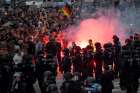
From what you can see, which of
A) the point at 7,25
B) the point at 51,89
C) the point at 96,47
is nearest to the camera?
the point at 51,89

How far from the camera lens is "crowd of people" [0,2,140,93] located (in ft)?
60.8

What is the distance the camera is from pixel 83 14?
45031 millimetres

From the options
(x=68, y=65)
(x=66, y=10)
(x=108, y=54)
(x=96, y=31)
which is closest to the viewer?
(x=108, y=54)

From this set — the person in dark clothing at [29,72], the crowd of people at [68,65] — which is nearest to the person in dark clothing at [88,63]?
the crowd of people at [68,65]

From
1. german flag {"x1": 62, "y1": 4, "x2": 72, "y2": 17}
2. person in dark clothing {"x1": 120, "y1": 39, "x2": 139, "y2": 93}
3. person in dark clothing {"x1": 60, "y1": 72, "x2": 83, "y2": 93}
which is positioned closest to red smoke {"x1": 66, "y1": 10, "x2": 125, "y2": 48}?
german flag {"x1": 62, "y1": 4, "x2": 72, "y2": 17}

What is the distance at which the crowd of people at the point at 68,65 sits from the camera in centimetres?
1855

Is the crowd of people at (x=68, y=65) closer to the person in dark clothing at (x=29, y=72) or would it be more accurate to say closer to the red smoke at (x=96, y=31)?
the person in dark clothing at (x=29, y=72)

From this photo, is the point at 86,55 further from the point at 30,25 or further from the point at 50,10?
the point at 50,10

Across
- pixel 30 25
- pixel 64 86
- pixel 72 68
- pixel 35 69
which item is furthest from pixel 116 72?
pixel 30 25

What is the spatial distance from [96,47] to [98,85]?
655cm

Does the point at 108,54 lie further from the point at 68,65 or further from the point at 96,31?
the point at 96,31

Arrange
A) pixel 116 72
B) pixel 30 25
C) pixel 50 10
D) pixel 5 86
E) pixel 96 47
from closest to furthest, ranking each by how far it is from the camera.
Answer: pixel 5 86 < pixel 96 47 < pixel 116 72 < pixel 30 25 < pixel 50 10

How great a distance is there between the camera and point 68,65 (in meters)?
25.0

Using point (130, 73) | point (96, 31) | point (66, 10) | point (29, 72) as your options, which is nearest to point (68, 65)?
point (29, 72)
